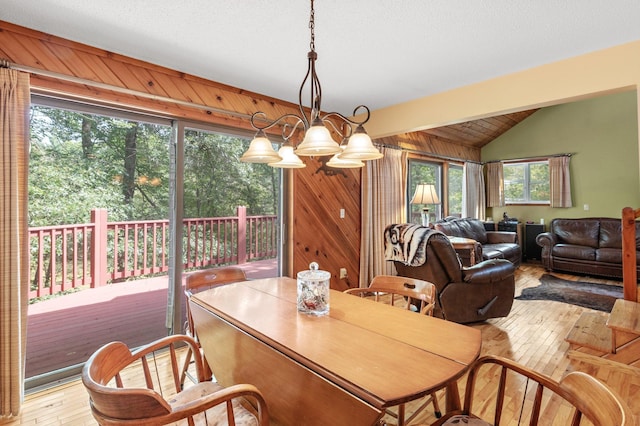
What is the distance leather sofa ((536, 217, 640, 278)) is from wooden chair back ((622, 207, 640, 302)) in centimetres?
256

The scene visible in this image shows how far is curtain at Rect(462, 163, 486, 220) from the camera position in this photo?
21.6 ft

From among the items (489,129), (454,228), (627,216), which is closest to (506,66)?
(627,216)

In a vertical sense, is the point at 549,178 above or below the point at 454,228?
above

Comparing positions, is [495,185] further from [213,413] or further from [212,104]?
[213,413]

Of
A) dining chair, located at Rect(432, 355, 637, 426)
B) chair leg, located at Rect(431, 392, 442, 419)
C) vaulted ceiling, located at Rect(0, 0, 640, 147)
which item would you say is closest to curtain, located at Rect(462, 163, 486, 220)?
vaulted ceiling, located at Rect(0, 0, 640, 147)

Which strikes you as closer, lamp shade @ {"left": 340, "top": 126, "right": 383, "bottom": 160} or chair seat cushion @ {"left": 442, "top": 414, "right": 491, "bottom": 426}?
chair seat cushion @ {"left": 442, "top": 414, "right": 491, "bottom": 426}

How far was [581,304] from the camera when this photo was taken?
12.8 feet

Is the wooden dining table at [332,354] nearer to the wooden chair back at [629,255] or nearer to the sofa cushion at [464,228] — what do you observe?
the wooden chair back at [629,255]

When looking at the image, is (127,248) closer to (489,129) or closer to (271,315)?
(271,315)

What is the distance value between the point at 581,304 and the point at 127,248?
5839mm

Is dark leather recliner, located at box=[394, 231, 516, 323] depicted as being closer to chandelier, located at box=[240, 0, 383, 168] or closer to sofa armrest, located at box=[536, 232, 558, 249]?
chandelier, located at box=[240, 0, 383, 168]

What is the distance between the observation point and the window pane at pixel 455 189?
648cm

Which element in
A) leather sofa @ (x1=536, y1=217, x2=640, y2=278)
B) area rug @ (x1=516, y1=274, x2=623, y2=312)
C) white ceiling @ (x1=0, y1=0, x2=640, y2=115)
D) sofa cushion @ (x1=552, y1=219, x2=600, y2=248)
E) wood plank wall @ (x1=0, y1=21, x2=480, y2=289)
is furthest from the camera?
sofa cushion @ (x1=552, y1=219, x2=600, y2=248)

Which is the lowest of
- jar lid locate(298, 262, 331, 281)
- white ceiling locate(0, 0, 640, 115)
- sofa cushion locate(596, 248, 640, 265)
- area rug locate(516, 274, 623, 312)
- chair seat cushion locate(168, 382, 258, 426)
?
area rug locate(516, 274, 623, 312)
